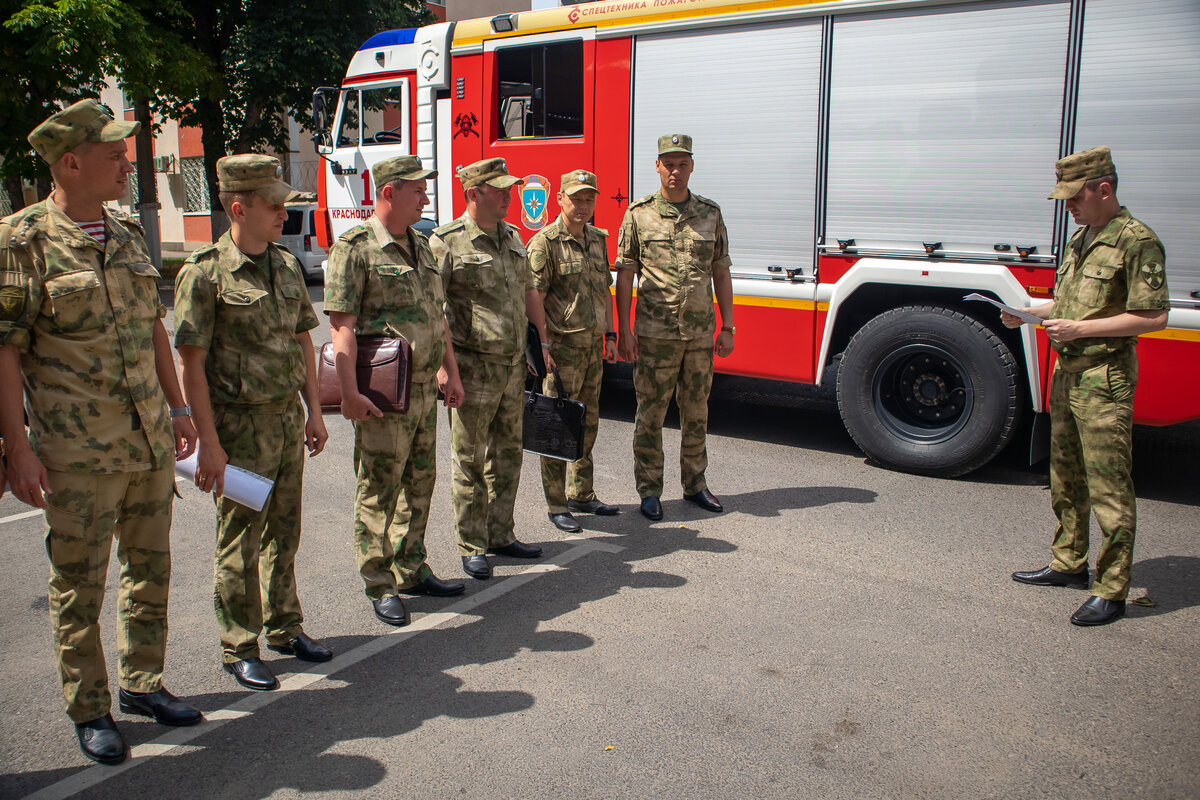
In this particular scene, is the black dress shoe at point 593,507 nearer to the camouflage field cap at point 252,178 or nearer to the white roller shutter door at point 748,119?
the white roller shutter door at point 748,119

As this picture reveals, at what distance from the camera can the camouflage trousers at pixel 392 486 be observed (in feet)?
13.1

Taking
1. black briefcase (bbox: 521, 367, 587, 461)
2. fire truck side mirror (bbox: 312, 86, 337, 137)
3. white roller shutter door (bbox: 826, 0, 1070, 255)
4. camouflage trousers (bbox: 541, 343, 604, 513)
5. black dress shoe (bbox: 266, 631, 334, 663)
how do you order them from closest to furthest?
1. black dress shoe (bbox: 266, 631, 334, 663)
2. black briefcase (bbox: 521, 367, 587, 461)
3. camouflage trousers (bbox: 541, 343, 604, 513)
4. white roller shutter door (bbox: 826, 0, 1070, 255)
5. fire truck side mirror (bbox: 312, 86, 337, 137)

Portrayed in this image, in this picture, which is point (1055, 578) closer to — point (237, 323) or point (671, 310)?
point (671, 310)

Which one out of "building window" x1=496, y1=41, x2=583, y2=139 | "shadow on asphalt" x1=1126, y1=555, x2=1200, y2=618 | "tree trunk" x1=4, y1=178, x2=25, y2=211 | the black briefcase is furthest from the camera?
"tree trunk" x1=4, y1=178, x2=25, y2=211

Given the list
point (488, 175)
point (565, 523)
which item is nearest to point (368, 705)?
point (565, 523)

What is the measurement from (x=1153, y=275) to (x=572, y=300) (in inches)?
106

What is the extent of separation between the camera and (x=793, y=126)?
6535 millimetres

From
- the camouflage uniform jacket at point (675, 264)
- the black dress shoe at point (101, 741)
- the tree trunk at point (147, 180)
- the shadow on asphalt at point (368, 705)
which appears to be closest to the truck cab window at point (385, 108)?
the camouflage uniform jacket at point (675, 264)

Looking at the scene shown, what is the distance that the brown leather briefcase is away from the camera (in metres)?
Answer: 3.81

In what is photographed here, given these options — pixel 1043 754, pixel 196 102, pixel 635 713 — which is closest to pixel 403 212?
pixel 635 713

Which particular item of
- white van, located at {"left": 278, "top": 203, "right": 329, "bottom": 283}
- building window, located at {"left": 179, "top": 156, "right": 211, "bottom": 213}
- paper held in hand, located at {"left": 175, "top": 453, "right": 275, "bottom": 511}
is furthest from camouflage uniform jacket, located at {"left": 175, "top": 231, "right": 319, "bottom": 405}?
building window, located at {"left": 179, "top": 156, "right": 211, "bottom": 213}

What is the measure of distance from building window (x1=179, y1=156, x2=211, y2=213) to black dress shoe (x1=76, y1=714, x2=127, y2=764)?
30.8 meters

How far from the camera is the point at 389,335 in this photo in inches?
156

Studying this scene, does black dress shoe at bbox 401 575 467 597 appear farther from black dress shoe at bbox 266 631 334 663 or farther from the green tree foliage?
the green tree foliage
